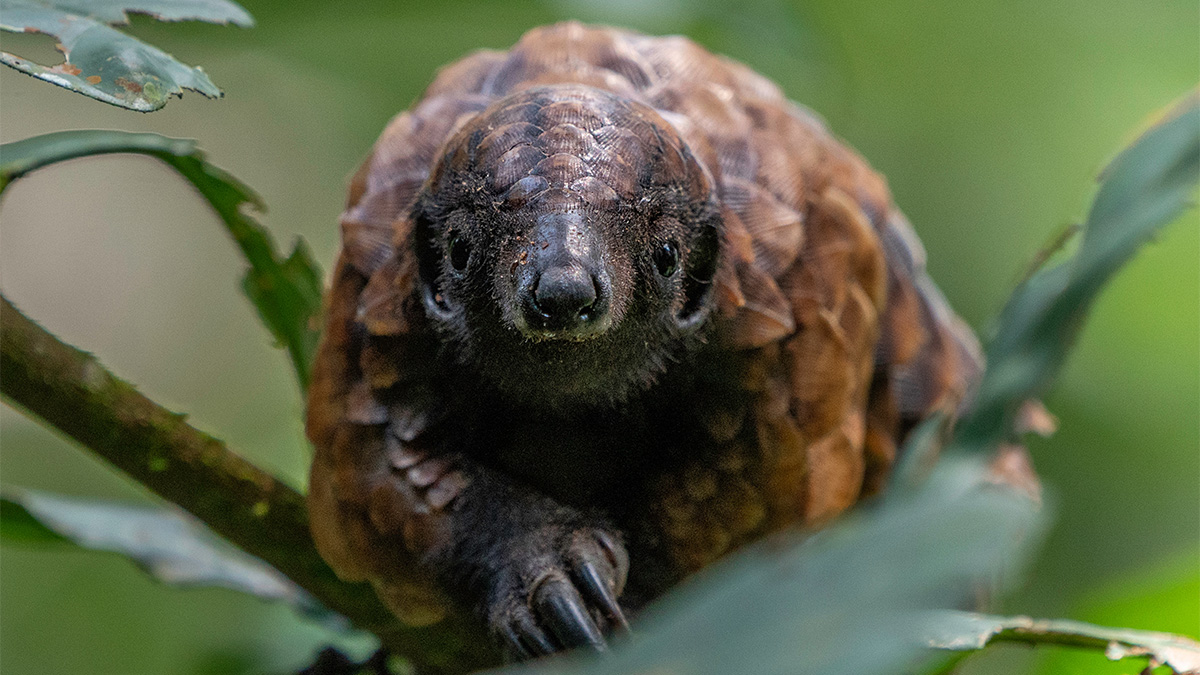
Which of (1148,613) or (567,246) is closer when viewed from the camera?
(567,246)

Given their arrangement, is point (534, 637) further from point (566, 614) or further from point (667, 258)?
point (667, 258)

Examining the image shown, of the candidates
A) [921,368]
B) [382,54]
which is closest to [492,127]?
[921,368]

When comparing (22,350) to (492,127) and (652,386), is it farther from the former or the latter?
(652,386)

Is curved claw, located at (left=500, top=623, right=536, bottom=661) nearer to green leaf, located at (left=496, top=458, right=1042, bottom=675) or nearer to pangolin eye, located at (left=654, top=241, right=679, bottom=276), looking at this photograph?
pangolin eye, located at (left=654, top=241, right=679, bottom=276)

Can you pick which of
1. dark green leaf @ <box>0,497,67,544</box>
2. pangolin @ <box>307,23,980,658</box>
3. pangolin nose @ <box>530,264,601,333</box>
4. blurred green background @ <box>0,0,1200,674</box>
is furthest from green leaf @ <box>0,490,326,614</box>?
blurred green background @ <box>0,0,1200,674</box>

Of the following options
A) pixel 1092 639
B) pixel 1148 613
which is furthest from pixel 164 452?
pixel 1148 613
